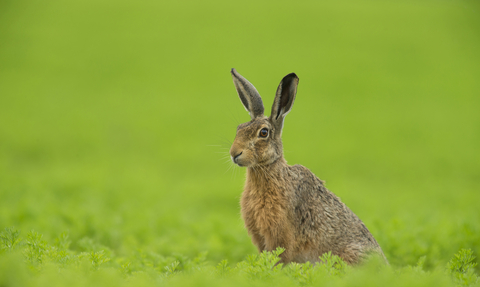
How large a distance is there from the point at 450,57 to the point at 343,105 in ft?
44.9

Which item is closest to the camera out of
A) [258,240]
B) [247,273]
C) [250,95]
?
[247,273]

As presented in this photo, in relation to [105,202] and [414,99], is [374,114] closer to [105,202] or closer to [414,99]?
[414,99]

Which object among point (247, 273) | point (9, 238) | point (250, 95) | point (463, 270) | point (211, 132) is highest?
point (211, 132)

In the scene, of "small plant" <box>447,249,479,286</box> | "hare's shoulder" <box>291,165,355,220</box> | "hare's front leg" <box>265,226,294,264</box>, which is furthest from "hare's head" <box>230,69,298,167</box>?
"small plant" <box>447,249,479,286</box>

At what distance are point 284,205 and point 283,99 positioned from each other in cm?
146

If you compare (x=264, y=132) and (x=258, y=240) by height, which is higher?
(x=264, y=132)

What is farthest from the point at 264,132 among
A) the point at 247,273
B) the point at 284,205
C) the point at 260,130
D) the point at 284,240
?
the point at 247,273

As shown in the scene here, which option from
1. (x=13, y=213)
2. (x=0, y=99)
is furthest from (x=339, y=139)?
(x=0, y=99)

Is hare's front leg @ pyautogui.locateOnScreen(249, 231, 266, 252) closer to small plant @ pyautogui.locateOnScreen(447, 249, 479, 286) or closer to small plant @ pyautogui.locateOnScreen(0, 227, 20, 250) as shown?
small plant @ pyautogui.locateOnScreen(447, 249, 479, 286)

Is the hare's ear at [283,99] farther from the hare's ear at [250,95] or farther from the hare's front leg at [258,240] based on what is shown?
the hare's front leg at [258,240]

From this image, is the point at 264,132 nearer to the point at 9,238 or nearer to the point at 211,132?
the point at 9,238

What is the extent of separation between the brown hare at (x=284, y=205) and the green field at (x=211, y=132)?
708 mm

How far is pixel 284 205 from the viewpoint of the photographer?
586cm

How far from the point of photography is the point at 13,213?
9.12 m
